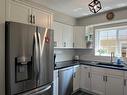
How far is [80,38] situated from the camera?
3.99 m

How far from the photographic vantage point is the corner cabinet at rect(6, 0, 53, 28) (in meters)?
1.87

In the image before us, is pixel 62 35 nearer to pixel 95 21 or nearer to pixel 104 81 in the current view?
pixel 95 21

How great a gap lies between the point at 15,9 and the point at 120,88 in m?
2.84

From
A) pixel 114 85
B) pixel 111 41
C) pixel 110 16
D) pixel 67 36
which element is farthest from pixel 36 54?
pixel 111 41

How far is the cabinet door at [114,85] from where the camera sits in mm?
2850

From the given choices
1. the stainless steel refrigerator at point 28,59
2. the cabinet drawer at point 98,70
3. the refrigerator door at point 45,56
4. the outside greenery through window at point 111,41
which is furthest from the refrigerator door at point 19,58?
the outside greenery through window at point 111,41

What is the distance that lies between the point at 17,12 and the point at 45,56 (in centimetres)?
91

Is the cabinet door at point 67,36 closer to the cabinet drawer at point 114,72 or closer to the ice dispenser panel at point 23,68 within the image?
the cabinet drawer at point 114,72

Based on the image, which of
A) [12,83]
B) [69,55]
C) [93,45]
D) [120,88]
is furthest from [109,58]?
[12,83]

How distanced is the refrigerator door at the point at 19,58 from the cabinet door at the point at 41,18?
0.28 metres

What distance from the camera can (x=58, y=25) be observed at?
3.40 m

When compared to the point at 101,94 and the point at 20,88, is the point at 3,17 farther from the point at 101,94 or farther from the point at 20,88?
the point at 101,94

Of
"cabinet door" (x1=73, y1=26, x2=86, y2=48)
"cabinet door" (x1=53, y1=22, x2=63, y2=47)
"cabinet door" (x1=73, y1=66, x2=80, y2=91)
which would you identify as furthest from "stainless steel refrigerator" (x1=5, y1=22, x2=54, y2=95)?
"cabinet door" (x1=73, y1=26, x2=86, y2=48)

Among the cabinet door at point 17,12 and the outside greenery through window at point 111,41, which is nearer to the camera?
the cabinet door at point 17,12
